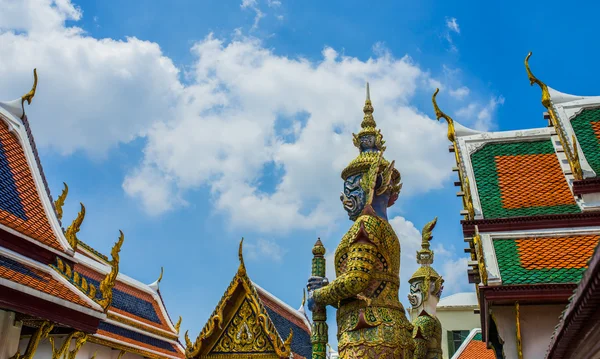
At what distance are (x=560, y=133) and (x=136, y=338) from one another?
10.5 meters

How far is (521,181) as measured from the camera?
9.69m

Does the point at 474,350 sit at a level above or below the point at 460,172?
below

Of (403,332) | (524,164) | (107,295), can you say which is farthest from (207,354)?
(524,164)

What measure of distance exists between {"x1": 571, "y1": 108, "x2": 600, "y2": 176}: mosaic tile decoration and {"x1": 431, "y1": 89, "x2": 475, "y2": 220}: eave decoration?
1843mm

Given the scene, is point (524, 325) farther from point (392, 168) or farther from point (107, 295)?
point (107, 295)

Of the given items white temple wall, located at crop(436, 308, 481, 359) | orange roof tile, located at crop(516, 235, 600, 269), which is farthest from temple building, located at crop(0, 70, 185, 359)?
white temple wall, located at crop(436, 308, 481, 359)

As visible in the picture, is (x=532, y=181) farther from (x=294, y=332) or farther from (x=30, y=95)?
(x=30, y=95)

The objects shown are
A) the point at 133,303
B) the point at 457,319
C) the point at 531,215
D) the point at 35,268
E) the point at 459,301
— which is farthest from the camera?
the point at 459,301

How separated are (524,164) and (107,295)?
7229mm

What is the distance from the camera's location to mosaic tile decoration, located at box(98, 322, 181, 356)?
12.8 metres

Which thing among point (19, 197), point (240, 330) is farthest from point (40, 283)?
point (240, 330)

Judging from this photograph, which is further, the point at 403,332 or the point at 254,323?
Result: the point at 254,323

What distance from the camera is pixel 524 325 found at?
7.72 meters

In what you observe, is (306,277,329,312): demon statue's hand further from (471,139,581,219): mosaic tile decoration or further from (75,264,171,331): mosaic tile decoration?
(75,264,171,331): mosaic tile decoration
